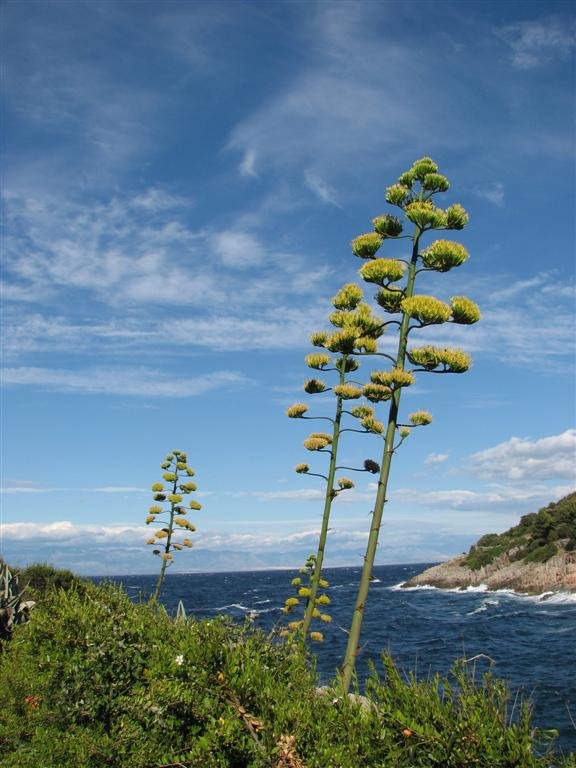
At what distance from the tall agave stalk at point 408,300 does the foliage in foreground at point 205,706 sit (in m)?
1.53

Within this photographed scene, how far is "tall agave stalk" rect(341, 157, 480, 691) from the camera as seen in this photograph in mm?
8000

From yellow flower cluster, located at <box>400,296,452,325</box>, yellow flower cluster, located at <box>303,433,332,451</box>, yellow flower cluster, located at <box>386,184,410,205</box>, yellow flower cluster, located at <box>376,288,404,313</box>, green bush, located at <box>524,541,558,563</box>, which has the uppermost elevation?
yellow flower cluster, located at <box>386,184,410,205</box>

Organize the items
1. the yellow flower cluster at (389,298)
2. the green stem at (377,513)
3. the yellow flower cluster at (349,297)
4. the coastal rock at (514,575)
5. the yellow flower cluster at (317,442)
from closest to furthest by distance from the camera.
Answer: the green stem at (377,513) → the yellow flower cluster at (389,298) → the yellow flower cluster at (349,297) → the yellow flower cluster at (317,442) → the coastal rock at (514,575)

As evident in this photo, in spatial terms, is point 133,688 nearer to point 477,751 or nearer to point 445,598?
point 477,751

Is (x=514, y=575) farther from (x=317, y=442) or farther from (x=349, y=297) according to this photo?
(x=349, y=297)

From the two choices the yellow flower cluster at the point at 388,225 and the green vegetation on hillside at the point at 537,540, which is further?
the green vegetation on hillside at the point at 537,540

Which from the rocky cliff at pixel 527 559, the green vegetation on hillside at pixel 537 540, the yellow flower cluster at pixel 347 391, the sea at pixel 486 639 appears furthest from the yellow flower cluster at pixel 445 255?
the green vegetation on hillside at pixel 537 540

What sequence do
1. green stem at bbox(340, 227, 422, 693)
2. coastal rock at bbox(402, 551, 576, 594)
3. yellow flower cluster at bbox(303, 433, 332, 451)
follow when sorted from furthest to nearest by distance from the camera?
1. coastal rock at bbox(402, 551, 576, 594)
2. yellow flower cluster at bbox(303, 433, 332, 451)
3. green stem at bbox(340, 227, 422, 693)

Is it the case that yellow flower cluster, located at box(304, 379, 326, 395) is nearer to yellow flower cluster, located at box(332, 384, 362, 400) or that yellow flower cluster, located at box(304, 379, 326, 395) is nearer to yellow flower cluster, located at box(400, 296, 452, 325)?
yellow flower cluster, located at box(332, 384, 362, 400)

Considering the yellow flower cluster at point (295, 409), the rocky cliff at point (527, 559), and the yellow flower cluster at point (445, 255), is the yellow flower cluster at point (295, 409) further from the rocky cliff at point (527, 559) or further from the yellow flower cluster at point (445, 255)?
the rocky cliff at point (527, 559)

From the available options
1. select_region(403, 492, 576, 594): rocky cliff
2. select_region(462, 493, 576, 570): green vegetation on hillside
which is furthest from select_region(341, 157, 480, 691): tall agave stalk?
select_region(462, 493, 576, 570): green vegetation on hillside

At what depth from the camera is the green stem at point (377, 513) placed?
289 inches

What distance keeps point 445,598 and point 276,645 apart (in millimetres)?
64449

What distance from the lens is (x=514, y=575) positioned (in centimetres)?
6719
